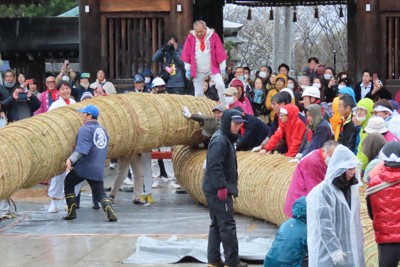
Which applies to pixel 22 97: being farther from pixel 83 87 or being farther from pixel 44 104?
pixel 83 87

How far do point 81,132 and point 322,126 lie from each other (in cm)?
345

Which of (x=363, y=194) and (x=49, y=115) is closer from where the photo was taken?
(x=363, y=194)

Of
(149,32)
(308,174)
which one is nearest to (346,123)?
(308,174)

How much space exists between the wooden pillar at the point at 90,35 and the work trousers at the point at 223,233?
1038 cm

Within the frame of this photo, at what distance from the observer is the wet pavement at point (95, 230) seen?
1173 cm

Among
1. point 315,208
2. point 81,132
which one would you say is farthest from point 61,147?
point 315,208

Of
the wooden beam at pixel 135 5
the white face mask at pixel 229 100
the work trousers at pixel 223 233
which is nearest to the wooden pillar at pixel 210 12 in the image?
the wooden beam at pixel 135 5

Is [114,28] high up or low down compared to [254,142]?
up

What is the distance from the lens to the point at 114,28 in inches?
826

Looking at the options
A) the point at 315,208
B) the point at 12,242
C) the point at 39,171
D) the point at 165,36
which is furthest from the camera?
the point at 165,36

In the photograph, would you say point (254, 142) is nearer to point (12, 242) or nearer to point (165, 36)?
point (12, 242)

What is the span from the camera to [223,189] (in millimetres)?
10891

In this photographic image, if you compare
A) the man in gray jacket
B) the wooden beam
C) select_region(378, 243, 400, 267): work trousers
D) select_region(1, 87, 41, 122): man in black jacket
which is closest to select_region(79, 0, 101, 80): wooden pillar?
the wooden beam

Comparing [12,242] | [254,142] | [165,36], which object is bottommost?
[12,242]
